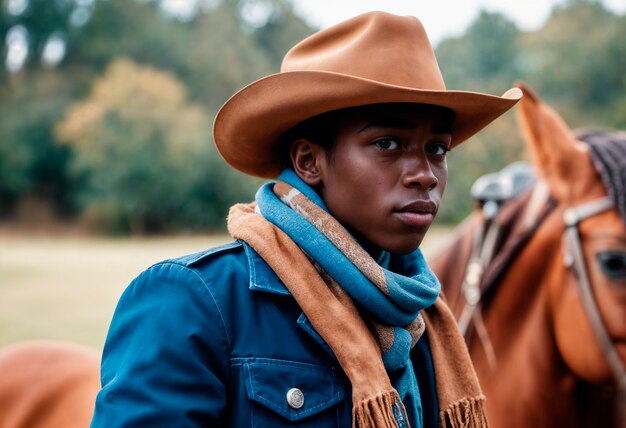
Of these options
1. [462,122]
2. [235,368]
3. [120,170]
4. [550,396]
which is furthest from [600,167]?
[120,170]

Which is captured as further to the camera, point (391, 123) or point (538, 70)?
point (538, 70)

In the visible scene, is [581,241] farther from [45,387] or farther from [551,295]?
[45,387]

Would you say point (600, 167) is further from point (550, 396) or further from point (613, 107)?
point (613, 107)

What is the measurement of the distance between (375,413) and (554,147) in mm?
1836

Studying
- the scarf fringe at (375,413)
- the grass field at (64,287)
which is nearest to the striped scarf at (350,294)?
the scarf fringe at (375,413)

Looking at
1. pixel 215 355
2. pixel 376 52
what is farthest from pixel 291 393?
pixel 376 52

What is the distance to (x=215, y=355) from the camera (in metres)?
1.32

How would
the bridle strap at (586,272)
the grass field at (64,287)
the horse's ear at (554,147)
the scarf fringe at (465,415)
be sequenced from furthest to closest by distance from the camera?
the grass field at (64,287), the horse's ear at (554,147), the bridle strap at (586,272), the scarf fringe at (465,415)

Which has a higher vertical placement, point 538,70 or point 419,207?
point 538,70

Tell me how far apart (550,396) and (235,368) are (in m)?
1.86

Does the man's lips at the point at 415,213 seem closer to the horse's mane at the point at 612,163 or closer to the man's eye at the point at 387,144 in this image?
the man's eye at the point at 387,144

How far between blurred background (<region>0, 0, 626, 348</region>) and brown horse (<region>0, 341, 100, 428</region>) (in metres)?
12.3

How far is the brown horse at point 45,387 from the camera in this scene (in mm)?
2666

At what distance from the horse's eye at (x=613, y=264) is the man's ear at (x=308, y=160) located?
1.57 meters
